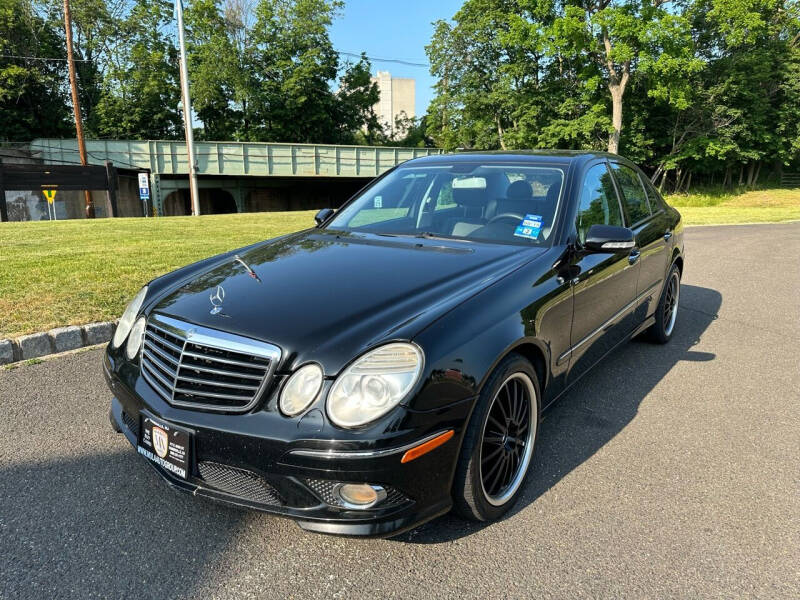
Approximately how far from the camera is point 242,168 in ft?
118

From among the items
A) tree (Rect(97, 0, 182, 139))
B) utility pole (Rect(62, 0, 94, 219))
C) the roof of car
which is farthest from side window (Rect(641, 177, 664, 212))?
tree (Rect(97, 0, 182, 139))

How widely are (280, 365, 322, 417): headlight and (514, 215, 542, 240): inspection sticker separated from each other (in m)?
1.62

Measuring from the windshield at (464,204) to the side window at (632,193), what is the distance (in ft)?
3.16

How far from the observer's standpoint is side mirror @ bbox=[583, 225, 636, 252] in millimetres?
3000

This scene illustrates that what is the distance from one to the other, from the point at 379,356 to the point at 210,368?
0.66 meters

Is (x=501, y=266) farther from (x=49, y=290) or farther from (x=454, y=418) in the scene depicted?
(x=49, y=290)

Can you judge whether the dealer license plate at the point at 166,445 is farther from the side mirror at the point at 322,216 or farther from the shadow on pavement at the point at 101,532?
the side mirror at the point at 322,216

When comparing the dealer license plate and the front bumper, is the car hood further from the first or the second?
the dealer license plate

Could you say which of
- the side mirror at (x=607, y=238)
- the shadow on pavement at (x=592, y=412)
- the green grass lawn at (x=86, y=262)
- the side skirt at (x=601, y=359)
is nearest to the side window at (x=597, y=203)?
the side mirror at (x=607, y=238)

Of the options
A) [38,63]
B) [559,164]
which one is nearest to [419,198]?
[559,164]

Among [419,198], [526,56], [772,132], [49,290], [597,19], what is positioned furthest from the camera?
[526,56]

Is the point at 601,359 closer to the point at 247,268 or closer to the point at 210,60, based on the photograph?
the point at 247,268

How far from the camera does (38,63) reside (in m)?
39.2

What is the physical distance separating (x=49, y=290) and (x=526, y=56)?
1514 inches
